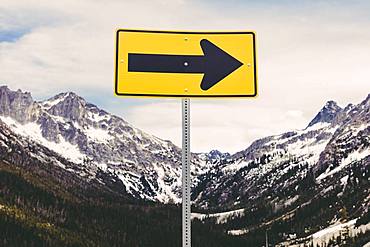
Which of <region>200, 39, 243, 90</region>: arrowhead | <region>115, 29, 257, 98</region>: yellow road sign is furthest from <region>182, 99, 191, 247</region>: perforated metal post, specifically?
<region>200, 39, 243, 90</region>: arrowhead

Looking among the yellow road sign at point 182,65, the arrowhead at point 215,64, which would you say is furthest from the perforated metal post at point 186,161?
the arrowhead at point 215,64

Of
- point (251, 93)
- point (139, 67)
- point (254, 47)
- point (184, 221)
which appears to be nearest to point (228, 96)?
point (251, 93)

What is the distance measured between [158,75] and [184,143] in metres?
0.95

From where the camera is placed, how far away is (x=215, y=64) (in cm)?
721

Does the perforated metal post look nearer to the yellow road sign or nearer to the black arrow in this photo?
the yellow road sign

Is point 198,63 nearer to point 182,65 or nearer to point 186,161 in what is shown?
point 182,65

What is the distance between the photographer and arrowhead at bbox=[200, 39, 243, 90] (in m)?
7.14

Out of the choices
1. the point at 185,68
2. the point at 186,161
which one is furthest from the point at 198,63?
the point at 186,161

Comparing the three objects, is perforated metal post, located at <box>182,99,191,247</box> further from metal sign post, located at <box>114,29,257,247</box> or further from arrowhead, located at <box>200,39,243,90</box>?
arrowhead, located at <box>200,39,243,90</box>

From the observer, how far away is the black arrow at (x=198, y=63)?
7.11 meters

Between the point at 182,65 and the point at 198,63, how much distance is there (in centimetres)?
22

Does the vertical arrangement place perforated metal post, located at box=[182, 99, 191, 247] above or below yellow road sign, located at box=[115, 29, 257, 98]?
below

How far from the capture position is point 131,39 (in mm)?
7184

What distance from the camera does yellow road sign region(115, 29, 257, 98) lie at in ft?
23.2
